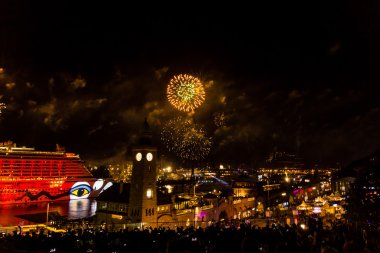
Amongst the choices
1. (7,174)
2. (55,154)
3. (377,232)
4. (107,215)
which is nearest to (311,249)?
(377,232)

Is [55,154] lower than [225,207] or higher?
higher

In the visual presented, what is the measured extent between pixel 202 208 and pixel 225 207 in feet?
25.2

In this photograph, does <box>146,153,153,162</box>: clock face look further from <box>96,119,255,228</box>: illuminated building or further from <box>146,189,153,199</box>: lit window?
<box>146,189,153,199</box>: lit window

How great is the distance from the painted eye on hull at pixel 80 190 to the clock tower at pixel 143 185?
6455cm

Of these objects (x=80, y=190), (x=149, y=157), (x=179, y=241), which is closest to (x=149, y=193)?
(x=149, y=157)

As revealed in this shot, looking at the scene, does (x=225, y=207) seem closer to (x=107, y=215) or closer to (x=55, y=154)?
(x=107, y=215)

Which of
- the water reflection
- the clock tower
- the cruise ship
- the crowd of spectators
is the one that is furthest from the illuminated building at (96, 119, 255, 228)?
the cruise ship

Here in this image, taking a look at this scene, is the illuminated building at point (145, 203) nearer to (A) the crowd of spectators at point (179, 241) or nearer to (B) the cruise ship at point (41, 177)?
(A) the crowd of spectators at point (179, 241)

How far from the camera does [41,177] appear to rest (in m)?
Answer: 93.9

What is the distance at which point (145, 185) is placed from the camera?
41312 millimetres

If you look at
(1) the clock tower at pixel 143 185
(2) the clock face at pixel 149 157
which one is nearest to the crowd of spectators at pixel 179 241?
(1) the clock tower at pixel 143 185

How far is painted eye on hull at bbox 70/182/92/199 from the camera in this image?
98.8 metres

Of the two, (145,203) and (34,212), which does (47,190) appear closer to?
(34,212)

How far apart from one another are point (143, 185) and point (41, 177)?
65444mm
